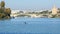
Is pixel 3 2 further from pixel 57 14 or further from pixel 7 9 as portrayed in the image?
pixel 57 14

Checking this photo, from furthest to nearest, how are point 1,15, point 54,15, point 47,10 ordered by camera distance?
point 47,10 < point 54,15 < point 1,15

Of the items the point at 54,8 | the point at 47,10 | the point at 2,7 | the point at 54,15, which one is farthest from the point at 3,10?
the point at 47,10

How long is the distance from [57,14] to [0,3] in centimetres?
3081

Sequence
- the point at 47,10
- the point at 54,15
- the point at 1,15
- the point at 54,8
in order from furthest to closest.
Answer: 1. the point at 47,10
2. the point at 54,8
3. the point at 54,15
4. the point at 1,15

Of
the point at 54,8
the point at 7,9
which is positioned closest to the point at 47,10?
the point at 54,8

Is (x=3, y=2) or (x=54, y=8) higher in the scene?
(x=3, y=2)

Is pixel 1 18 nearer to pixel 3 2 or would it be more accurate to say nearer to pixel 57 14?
pixel 3 2

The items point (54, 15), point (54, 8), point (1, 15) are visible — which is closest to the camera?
point (1, 15)

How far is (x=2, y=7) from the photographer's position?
56344 mm

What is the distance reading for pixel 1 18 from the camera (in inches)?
2125

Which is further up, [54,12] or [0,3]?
[0,3]

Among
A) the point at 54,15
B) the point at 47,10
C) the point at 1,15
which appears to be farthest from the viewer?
the point at 47,10

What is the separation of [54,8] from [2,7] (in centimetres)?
3347

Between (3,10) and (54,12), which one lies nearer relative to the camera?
(3,10)
